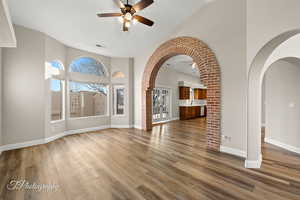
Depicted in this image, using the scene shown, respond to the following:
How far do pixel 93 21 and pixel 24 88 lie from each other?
279 centimetres

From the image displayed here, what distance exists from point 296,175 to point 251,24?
2842mm

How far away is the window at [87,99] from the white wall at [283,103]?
6383 mm

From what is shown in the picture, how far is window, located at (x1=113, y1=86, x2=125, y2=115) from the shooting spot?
6504 millimetres

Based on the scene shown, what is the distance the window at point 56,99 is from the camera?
469 centimetres

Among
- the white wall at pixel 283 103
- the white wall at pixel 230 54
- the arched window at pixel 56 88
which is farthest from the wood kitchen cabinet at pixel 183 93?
the arched window at pixel 56 88

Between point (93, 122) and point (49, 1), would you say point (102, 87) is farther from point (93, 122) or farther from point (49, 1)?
point (49, 1)

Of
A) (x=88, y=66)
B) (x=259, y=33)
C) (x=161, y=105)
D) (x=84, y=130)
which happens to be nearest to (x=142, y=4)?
(x=259, y=33)

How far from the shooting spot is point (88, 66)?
5.89 metres

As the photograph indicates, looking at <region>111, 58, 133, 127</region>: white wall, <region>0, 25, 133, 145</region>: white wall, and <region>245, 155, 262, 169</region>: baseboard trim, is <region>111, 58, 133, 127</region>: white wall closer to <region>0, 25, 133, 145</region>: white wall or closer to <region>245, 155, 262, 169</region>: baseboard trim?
<region>0, 25, 133, 145</region>: white wall

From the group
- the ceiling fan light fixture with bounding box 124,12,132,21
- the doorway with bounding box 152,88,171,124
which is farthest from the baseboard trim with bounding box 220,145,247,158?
the doorway with bounding box 152,88,171,124

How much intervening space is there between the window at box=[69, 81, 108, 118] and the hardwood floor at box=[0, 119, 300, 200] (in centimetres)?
216

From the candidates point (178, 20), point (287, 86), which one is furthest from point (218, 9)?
point (287, 86)

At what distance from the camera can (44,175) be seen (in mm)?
2389

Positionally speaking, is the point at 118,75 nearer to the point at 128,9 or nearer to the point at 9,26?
the point at 128,9
